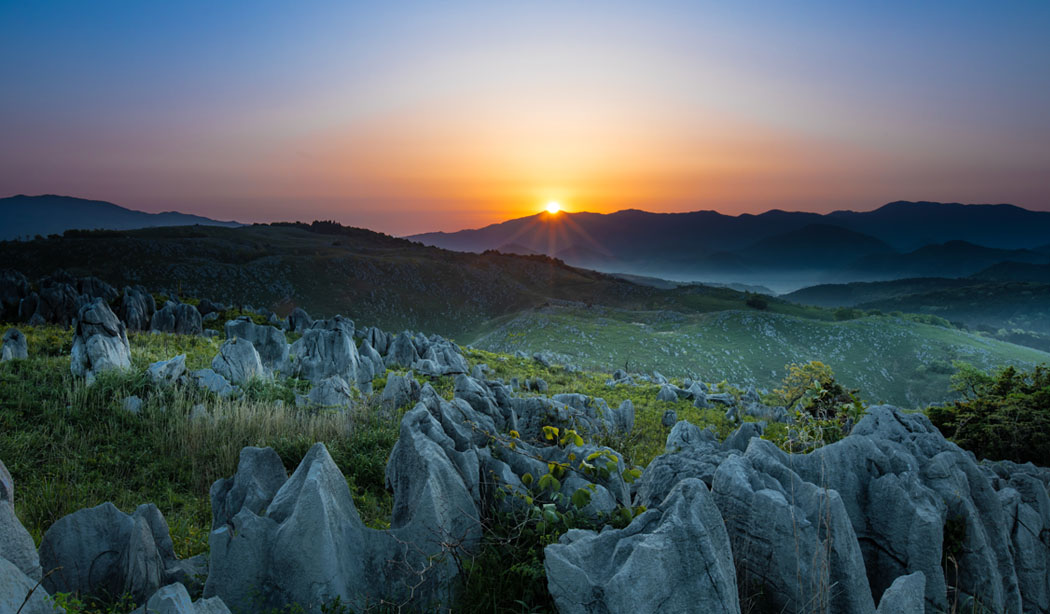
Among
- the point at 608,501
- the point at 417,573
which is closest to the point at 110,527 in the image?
the point at 417,573

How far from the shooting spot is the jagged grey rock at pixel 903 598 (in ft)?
12.6

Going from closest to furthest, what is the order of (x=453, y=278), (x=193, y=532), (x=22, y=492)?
(x=193, y=532)
(x=22, y=492)
(x=453, y=278)

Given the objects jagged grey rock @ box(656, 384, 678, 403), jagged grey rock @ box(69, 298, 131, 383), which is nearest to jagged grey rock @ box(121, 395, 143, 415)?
jagged grey rock @ box(69, 298, 131, 383)

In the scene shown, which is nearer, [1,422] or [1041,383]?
[1,422]

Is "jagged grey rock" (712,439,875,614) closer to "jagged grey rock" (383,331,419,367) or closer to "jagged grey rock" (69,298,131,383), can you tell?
"jagged grey rock" (69,298,131,383)

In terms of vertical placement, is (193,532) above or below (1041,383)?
below

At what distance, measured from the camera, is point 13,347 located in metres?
12.8

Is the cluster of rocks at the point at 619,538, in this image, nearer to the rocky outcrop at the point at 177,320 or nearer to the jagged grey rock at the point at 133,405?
the jagged grey rock at the point at 133,405

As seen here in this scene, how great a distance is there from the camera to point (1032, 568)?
5.89m

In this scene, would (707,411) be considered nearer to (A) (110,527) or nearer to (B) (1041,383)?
(B) (1041,383)

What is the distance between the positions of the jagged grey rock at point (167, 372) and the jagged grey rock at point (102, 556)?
298 inches

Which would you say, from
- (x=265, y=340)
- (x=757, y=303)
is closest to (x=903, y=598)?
(x=265, y=340)

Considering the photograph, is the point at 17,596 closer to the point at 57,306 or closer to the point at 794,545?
the point at 794,545

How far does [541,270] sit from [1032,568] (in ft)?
309
